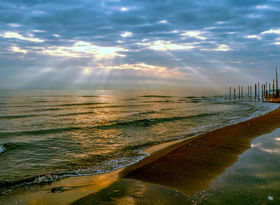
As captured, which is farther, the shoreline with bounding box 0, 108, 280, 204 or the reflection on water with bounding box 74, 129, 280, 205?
the shoreline with bounding box 0, 108, 280, 204

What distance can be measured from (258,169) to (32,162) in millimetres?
8307

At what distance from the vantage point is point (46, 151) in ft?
33.7

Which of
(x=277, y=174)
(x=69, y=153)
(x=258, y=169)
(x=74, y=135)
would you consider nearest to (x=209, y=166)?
(x=258, y=169)

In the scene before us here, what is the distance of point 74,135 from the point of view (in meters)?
14.4

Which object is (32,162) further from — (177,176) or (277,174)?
(277,174)

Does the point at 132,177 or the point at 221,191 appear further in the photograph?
the point at 132,177

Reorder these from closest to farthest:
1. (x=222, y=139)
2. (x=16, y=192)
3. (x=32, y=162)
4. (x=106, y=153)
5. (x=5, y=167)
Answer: (x=16, y=192), (x=5, y=167), (x=32, y=162), (x=106, y=153), (x=222, y=139)

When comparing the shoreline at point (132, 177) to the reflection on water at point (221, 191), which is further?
the shoreline at point (132, 177)

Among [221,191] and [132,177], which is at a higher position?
[221,191]

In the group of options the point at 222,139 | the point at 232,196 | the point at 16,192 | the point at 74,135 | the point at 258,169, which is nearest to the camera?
the point at 232,196

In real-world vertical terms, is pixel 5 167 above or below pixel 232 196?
below

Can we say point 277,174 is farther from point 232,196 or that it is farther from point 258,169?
point 232,196

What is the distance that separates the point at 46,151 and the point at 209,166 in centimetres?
785

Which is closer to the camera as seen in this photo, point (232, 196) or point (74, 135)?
point (232, 196)
